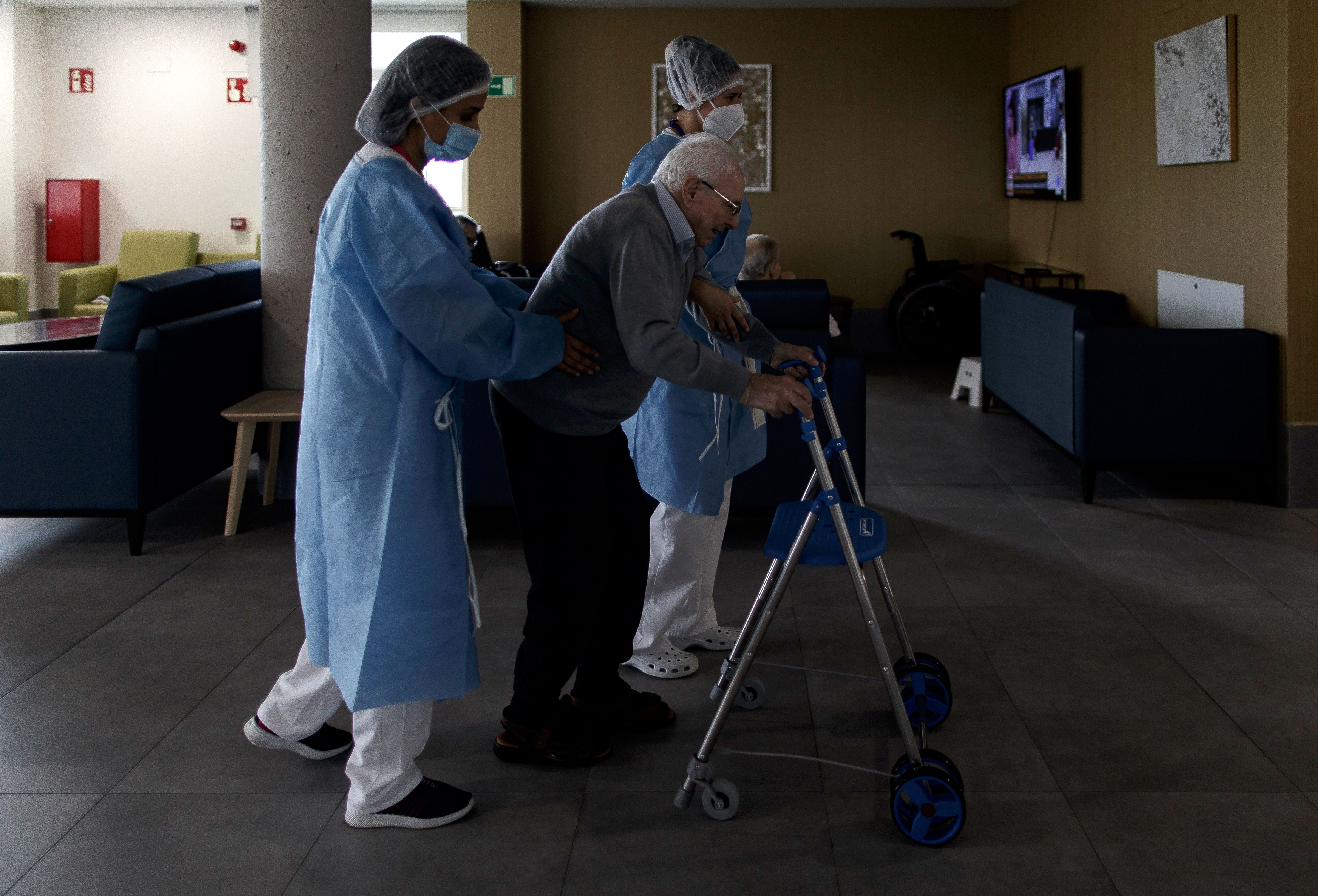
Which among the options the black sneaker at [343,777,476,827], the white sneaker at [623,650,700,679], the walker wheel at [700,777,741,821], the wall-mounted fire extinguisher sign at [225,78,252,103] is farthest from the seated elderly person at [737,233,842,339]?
the wall-mounted fire extinguisher sign at [225,78,252,103]

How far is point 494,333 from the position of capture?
80.4 inches

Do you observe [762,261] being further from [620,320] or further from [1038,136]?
[1038,136]

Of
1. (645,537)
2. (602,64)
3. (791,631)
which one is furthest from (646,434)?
(602,64)

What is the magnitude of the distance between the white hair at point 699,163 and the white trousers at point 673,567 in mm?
1002

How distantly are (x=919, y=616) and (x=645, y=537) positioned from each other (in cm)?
121

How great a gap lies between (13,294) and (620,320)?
758 centimetres

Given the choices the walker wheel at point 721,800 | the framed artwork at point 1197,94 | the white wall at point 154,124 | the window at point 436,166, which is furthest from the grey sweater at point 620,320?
the white wall at point 154,124

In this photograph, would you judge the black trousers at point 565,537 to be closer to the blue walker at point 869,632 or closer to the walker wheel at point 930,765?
the blue walker at point 869,632

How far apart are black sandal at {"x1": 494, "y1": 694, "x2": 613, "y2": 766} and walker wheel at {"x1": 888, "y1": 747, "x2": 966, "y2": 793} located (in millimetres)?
645

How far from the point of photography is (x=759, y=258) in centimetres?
489

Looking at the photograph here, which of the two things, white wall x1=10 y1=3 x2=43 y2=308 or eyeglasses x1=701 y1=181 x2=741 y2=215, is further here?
white wall x1=10 y1=3 x2=43 y2=308

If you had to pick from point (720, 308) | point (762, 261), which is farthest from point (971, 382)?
point (720, 308)

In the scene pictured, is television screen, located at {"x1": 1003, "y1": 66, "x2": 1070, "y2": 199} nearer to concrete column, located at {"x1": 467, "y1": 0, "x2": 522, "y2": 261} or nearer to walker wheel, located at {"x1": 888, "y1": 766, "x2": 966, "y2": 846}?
concrete column, located at {"x1": 467, "y1": 0, "x2": 522, "y2": 261}

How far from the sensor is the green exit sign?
9.24 meters
